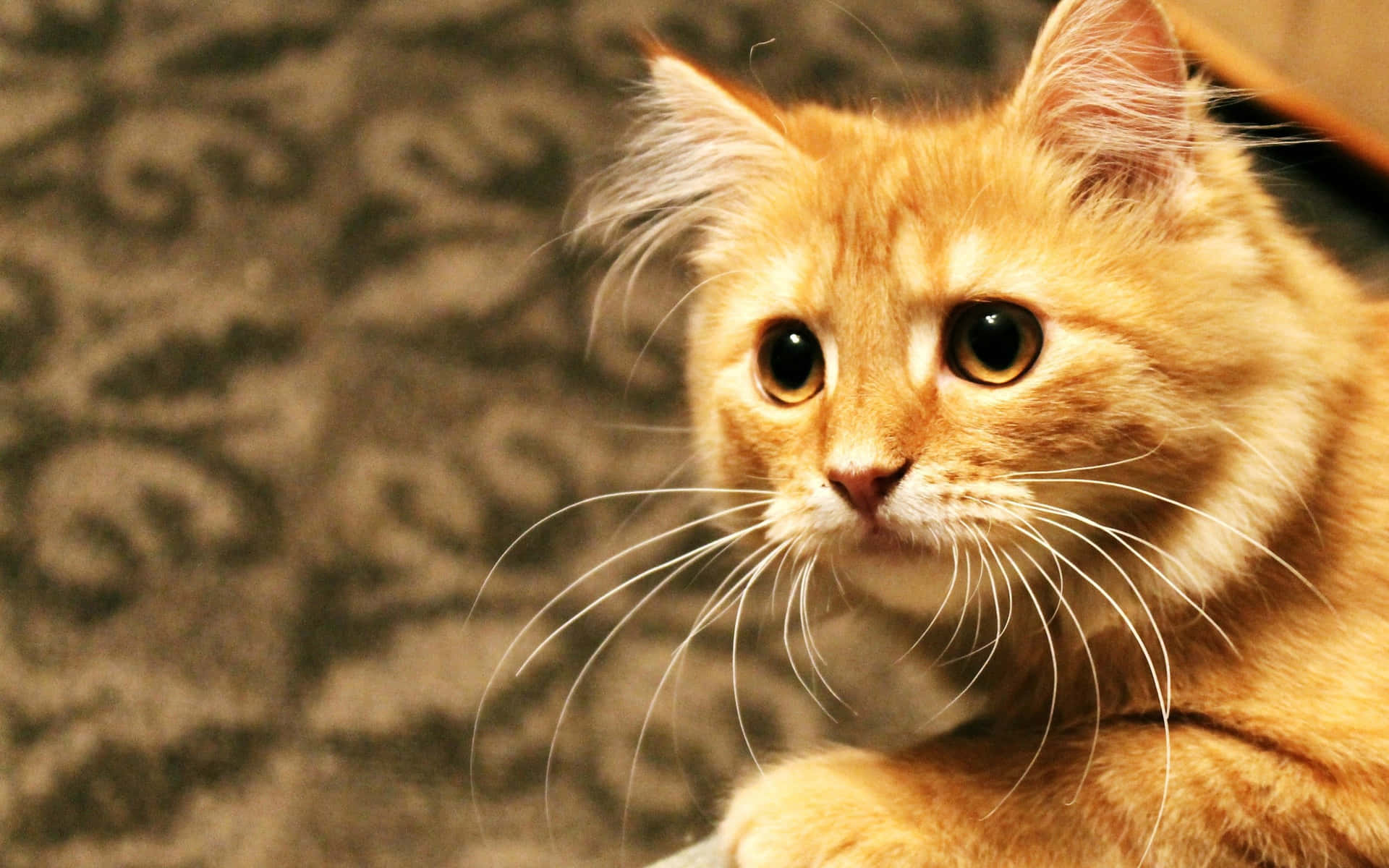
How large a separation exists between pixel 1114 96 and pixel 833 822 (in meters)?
0.61

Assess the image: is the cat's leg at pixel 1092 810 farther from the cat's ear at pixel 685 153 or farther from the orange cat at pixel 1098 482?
the cat's ear at pixel 685 153

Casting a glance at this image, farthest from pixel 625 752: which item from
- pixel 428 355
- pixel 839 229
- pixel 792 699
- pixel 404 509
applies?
pixel 839 229

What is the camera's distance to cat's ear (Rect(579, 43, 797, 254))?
1.08 metres

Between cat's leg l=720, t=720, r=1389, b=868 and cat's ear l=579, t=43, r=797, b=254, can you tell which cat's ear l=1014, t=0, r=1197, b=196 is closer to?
cat's ear l=579, t=43, r=797, b=254

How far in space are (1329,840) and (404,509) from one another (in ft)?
4.00

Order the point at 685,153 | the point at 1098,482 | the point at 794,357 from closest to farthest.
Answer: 1. the point at 1098,482
2. the point at 794,357
3. the point at 685,153

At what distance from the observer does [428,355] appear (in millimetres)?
1648

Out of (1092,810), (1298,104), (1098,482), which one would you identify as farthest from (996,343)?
(1298,104)

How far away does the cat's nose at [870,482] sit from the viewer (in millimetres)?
790

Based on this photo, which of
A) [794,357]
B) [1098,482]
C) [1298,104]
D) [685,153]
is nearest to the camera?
[1098,482]

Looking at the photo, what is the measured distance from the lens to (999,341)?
83 cm

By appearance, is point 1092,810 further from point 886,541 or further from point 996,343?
point 996,343

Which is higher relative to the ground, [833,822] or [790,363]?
[790,363]

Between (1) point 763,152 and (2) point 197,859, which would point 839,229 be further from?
(2) point 197,859
